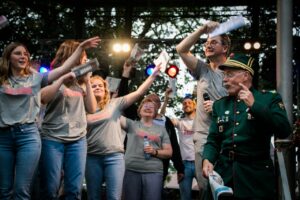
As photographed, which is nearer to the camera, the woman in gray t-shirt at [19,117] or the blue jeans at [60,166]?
the woman in gray t-shirt at [19,117]

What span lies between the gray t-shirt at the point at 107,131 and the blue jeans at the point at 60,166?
0.79m

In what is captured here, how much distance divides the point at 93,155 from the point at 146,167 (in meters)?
0.67

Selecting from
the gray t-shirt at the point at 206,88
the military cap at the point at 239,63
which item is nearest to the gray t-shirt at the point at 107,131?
the gray t-shirt at the point at 206,88

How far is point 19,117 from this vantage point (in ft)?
13.8

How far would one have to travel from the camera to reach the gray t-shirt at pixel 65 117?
448cm

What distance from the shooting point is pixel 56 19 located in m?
13.6

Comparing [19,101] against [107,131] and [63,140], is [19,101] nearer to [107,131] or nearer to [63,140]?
[63,140]

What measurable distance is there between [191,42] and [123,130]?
92.5 inches

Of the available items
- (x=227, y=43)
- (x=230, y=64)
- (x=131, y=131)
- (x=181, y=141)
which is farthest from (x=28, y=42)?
(x=230, y=64)

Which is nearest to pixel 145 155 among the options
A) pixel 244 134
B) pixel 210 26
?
pixel 210 26

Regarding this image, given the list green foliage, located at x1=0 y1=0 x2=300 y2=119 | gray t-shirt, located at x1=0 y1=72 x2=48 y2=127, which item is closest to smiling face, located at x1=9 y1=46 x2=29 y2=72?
gray t-shirt, located at x1=0 y1=72 x2=48 y2=127

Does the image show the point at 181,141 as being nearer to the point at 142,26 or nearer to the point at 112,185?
the point at 112,185

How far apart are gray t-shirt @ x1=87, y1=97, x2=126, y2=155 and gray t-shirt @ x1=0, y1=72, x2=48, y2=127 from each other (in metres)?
1.18

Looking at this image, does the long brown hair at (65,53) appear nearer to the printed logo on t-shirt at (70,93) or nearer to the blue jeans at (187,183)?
the printed logo on t-shirt at (70,93)
